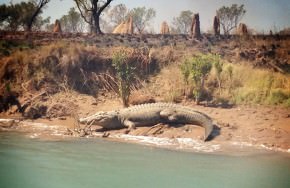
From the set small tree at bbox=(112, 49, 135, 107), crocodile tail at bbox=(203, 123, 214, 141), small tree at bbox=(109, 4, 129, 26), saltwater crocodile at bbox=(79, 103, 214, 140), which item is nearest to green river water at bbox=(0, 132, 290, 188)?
crocodile tail at bbox=(203, 123, 214, 141)

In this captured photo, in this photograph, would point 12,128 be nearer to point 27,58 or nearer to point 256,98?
point 27,58

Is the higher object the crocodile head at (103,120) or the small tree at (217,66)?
the small tree at (217,66)

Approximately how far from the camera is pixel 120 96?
31.3 ft

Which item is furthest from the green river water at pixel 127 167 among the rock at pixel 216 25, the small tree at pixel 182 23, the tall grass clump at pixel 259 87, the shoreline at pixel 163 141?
the small tree at pixel 182 23

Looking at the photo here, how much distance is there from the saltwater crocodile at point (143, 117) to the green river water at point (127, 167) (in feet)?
4.17

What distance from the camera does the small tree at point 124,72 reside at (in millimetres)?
9391

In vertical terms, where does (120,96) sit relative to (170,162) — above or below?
above

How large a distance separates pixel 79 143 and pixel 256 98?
3.99m

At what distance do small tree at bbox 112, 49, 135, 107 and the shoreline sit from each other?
1.52 meters

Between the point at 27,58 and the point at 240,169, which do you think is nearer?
the point at 240,169

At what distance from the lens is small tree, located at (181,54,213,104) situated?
30.2 ft

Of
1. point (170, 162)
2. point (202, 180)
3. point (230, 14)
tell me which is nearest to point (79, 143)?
point (170, 162)

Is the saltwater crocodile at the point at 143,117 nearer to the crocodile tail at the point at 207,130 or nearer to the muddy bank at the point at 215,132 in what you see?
the muddy bank at the point at 215,132

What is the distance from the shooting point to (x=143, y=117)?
26.9 ft
